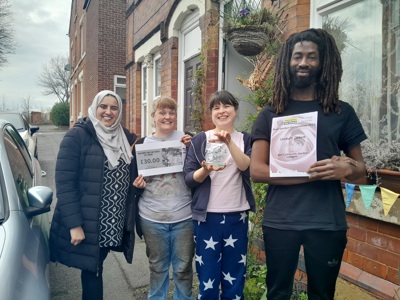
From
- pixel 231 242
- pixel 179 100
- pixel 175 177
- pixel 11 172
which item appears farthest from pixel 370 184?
pixel 179 100

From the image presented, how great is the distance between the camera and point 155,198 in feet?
8.13

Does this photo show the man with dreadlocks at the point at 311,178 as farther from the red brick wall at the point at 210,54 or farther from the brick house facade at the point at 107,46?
the brick house facade at the point at 107,46

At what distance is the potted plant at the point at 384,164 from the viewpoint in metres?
2.47

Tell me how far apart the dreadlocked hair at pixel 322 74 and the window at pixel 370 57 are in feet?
4.03

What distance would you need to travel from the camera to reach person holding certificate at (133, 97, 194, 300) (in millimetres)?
2447

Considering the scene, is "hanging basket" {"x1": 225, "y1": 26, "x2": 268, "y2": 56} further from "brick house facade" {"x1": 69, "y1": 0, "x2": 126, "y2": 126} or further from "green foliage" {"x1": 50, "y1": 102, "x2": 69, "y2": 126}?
"green foliage" {"x1": 50, "y1": 102, "x2": 69, "y2": 126}

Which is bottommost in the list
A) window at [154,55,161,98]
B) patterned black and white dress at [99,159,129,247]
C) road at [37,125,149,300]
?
road at [37,125,149,300]

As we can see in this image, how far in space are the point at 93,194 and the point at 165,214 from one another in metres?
0.53

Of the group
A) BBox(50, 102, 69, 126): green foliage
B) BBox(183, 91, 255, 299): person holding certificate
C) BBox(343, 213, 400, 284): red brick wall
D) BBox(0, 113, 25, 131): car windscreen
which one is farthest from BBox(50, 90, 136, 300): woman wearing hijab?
BBox(50, 102, 69, 126): green foliage

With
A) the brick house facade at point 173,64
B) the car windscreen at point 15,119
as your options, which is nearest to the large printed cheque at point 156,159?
the brick house facade at point 173,64

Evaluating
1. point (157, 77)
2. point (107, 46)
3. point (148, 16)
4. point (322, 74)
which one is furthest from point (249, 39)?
point (107, 46)

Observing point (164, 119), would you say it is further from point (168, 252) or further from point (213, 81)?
point (213, 81)

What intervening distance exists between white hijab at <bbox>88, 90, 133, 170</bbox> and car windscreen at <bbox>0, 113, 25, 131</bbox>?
594 centimetres

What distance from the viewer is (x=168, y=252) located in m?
2.54
